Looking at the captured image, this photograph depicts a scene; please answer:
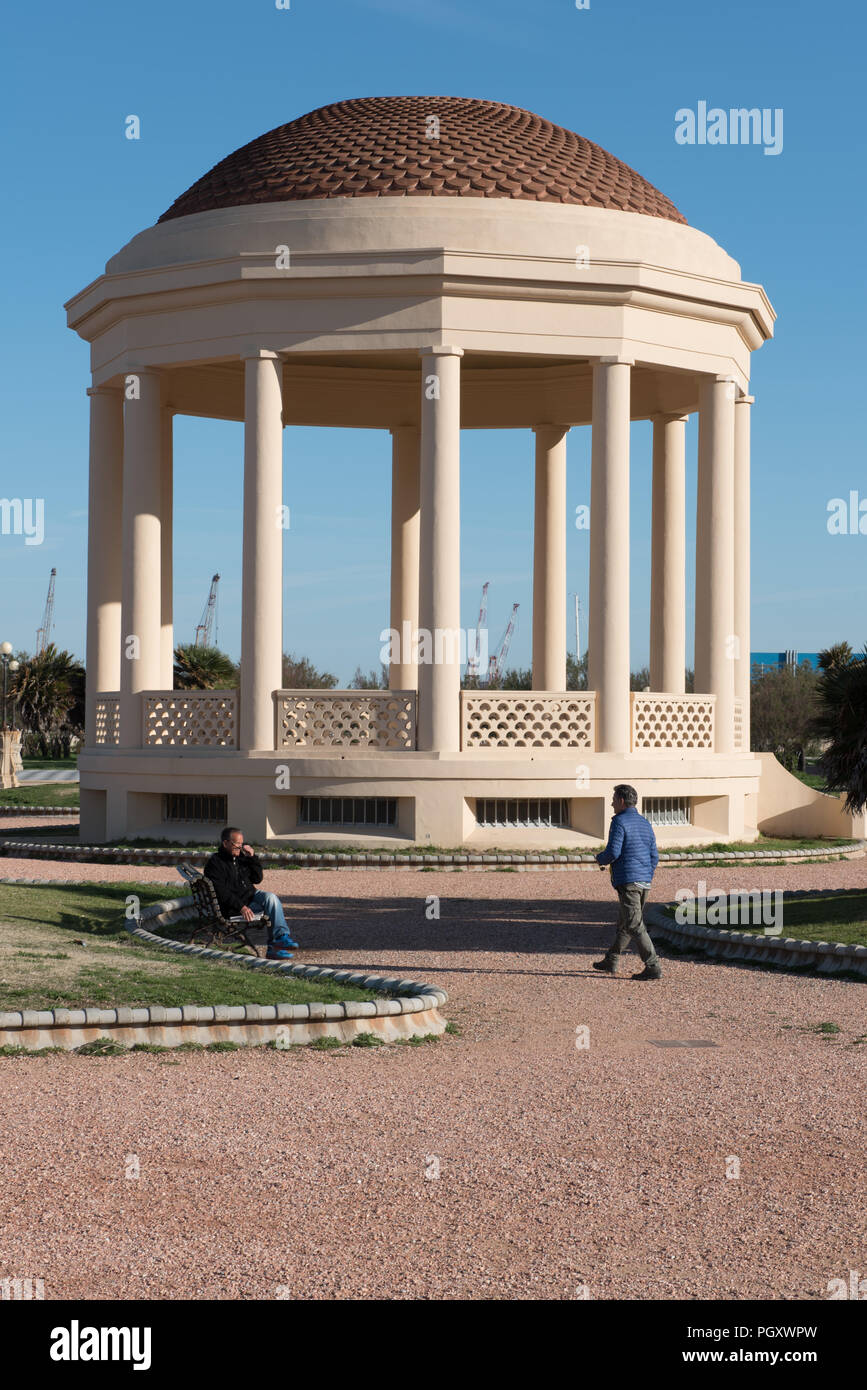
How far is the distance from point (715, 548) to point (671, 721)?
149 inches

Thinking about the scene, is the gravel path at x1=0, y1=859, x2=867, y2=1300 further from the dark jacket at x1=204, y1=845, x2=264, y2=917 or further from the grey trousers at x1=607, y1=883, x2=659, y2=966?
the dark jacket at x1=204, y1=845, x2=264, y2=917

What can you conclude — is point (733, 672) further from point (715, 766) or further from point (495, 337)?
point (495, 337)

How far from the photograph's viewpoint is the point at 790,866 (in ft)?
87.2

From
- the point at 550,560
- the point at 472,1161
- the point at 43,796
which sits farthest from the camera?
the point at 43,796

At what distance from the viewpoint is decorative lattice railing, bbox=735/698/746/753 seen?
31453mm

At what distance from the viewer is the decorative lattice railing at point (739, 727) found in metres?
31.5

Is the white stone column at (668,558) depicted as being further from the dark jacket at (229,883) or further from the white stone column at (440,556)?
the dark jacket at (229,883)

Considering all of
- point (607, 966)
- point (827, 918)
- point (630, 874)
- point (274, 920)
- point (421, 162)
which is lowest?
point (607, 966)

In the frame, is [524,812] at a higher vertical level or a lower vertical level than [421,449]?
lower

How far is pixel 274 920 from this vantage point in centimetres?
1566

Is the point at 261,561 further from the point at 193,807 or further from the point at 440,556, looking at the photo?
the point at 193,807

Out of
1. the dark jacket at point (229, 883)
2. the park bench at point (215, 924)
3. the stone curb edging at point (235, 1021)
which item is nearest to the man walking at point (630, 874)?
the stone curb edging at point (235, 1021)

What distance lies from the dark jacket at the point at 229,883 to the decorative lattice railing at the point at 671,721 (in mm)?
13016

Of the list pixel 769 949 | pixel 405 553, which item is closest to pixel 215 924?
pixel 769 949
